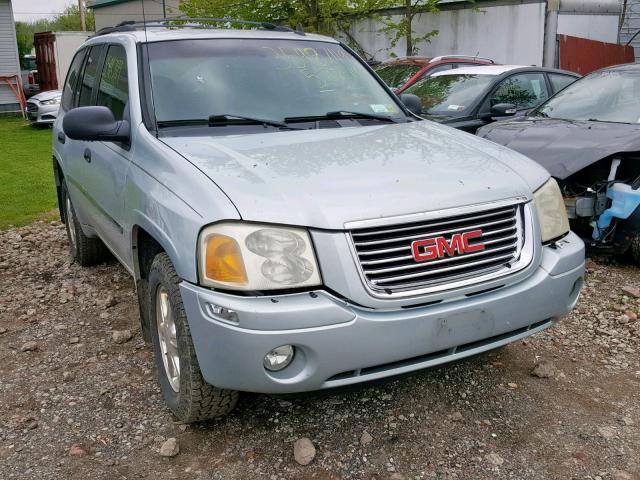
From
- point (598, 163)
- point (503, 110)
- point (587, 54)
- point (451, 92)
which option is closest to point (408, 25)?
point (587, 54)

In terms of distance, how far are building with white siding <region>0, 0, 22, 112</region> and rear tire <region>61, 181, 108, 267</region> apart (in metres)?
17.6

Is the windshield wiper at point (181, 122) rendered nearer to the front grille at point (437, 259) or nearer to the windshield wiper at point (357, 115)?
the windshield wiper at point (357, 115)

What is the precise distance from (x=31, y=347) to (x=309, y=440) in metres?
2.02

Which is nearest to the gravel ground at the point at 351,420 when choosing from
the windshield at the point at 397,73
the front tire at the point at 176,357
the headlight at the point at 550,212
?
the front tire at the point at 176,357

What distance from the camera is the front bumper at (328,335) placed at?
2457mm

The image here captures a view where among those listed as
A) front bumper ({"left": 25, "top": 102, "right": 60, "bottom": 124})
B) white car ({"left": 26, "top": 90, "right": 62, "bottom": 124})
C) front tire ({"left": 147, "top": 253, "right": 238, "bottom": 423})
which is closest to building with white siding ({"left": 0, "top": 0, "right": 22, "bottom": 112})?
white car ({"left": 26, "top": 90, "right": 62, "bottom": 124})

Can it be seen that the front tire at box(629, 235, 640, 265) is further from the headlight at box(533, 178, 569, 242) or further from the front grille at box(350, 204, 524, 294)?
the front grille at box(350, 204, 524, 294)

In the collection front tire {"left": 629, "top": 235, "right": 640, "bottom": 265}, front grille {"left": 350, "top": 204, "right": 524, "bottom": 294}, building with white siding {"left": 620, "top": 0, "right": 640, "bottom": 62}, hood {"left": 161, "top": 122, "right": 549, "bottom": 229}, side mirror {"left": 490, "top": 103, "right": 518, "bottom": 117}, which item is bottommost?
front tire {"left": 629, "top": 235, "right": 640, "bottom": 265}

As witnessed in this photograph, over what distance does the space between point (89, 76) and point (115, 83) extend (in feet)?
2.76

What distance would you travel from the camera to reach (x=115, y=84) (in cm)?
406

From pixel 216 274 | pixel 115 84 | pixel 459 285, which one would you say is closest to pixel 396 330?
pixel 459 285

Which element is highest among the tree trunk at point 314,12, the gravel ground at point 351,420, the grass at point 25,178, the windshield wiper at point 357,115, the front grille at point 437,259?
the tree trunk at point 314,12

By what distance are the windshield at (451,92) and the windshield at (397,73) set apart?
4.11 ft

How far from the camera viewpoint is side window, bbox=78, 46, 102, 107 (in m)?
4.64
